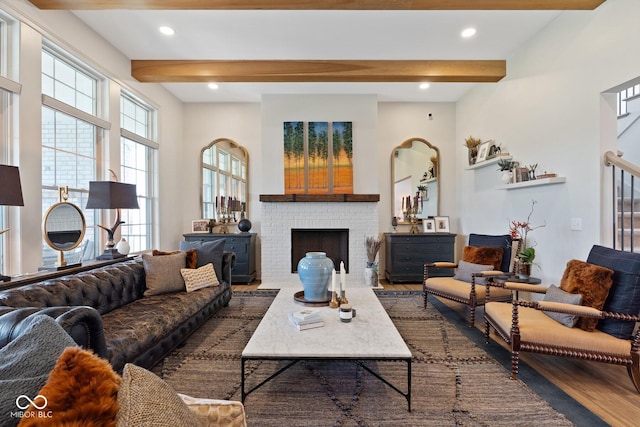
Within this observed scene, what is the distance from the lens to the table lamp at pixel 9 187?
187cm

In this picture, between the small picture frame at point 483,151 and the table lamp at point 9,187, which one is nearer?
the table lamp at point 9,187

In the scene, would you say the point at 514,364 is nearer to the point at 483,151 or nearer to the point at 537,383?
the point at 537,383

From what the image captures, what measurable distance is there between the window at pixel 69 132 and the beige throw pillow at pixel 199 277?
96 centimetres

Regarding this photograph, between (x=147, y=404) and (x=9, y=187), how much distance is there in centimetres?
204

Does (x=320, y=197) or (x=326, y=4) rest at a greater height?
(x=326, y=4)

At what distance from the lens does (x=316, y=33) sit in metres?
3.39

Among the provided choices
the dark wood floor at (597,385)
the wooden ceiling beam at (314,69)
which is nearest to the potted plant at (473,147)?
the wooden ceiling beam at (314,69)

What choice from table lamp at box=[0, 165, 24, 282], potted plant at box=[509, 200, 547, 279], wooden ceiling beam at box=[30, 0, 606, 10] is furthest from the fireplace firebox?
table lamp at box=[0, 165, 24, 282]

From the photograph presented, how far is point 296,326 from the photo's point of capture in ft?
6.95

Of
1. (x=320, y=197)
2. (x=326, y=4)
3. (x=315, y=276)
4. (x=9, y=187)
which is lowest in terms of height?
(x=315, y=276)

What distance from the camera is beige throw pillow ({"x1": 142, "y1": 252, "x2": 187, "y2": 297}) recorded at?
2914 mm

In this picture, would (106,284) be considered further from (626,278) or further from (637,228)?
(637,228)

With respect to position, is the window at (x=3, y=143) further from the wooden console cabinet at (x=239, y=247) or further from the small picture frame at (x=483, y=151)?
the small picture frame at (x=483, y=151)

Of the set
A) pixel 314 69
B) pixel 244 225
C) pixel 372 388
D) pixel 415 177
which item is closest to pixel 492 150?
pixel 415 177
